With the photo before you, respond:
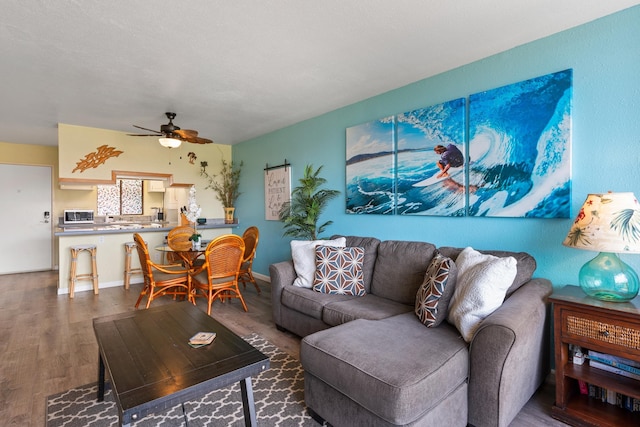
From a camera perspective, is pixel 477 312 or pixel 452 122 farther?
pixel 452 122

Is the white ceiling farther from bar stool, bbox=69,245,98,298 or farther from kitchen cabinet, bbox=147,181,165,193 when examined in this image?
kitchen cabinet, bbox=147,181,165,193

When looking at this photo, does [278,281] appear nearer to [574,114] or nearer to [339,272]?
[339,272]

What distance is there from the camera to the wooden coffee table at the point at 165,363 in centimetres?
131

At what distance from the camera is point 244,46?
97.0 inches

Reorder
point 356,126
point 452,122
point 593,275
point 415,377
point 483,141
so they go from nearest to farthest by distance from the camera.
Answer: point 415,377 < point 593,275 < point 483,141 < point 452,122 < point 356,126

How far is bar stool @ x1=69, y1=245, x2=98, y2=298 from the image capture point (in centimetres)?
454

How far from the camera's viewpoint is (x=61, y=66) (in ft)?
9.04

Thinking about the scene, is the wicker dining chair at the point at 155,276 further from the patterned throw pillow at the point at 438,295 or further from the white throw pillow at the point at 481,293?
the white throw pillow at the point at 481,293

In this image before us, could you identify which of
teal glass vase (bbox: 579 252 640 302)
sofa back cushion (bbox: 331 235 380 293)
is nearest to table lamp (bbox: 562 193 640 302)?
teal glass vase (bbox: 579 252 640 302)

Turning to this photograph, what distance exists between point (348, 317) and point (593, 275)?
151 cm

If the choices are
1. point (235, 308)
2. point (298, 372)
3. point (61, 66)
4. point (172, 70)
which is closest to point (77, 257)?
point (235, 308)

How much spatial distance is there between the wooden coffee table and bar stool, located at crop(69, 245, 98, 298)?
309 cm

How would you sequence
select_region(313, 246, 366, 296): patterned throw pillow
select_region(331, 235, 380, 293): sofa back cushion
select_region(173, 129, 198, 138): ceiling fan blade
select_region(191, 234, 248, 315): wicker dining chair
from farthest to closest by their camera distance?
select_region(173, 129, 198, 138): ceiling fan blade, select_region(191, 234, 248, 315): wicker dining chair, select_region(331, 235, 380, 293): sofa back cushion, select_region(313, 246, 366, 296): patterned throw pillow

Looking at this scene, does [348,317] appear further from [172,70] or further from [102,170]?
[102,170]
